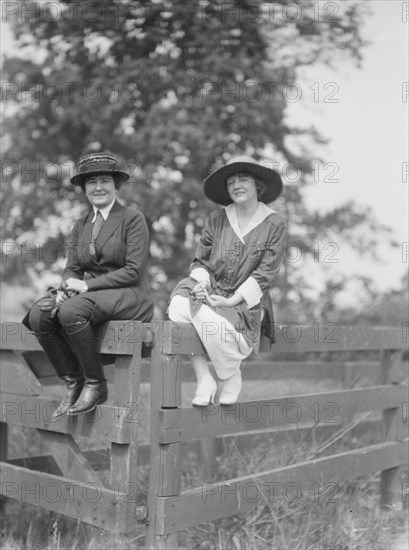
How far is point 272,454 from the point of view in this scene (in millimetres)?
5453

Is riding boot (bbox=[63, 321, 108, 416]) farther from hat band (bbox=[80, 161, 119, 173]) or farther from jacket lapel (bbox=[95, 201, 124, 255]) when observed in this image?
hat band (bbox=[80, 161, 119, 173])

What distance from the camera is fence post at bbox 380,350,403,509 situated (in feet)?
17.8

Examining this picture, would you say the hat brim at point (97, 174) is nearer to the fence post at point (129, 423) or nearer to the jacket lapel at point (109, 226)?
the jacket lapel at point (109, 226)

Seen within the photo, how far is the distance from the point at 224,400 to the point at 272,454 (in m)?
1.69

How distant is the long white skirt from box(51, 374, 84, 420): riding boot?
61cm

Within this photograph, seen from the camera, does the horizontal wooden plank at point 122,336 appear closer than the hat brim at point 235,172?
Yes

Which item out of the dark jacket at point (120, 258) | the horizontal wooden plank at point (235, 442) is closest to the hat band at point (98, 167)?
the dark jacket at point (120, 258)

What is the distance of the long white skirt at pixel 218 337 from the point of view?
371 cm

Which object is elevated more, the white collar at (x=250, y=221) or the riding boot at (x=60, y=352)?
the white collar at (x=250, y=221)

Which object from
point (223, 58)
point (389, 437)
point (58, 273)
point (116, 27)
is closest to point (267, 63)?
point (223, 58)

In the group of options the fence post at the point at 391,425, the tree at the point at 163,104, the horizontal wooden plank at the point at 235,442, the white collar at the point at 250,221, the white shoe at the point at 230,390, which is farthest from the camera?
the tree at the point at 163,104

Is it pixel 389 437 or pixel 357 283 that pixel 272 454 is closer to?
pixel 389 437

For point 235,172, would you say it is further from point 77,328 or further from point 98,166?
point 77,328

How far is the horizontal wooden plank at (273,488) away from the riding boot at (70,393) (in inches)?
27.0
